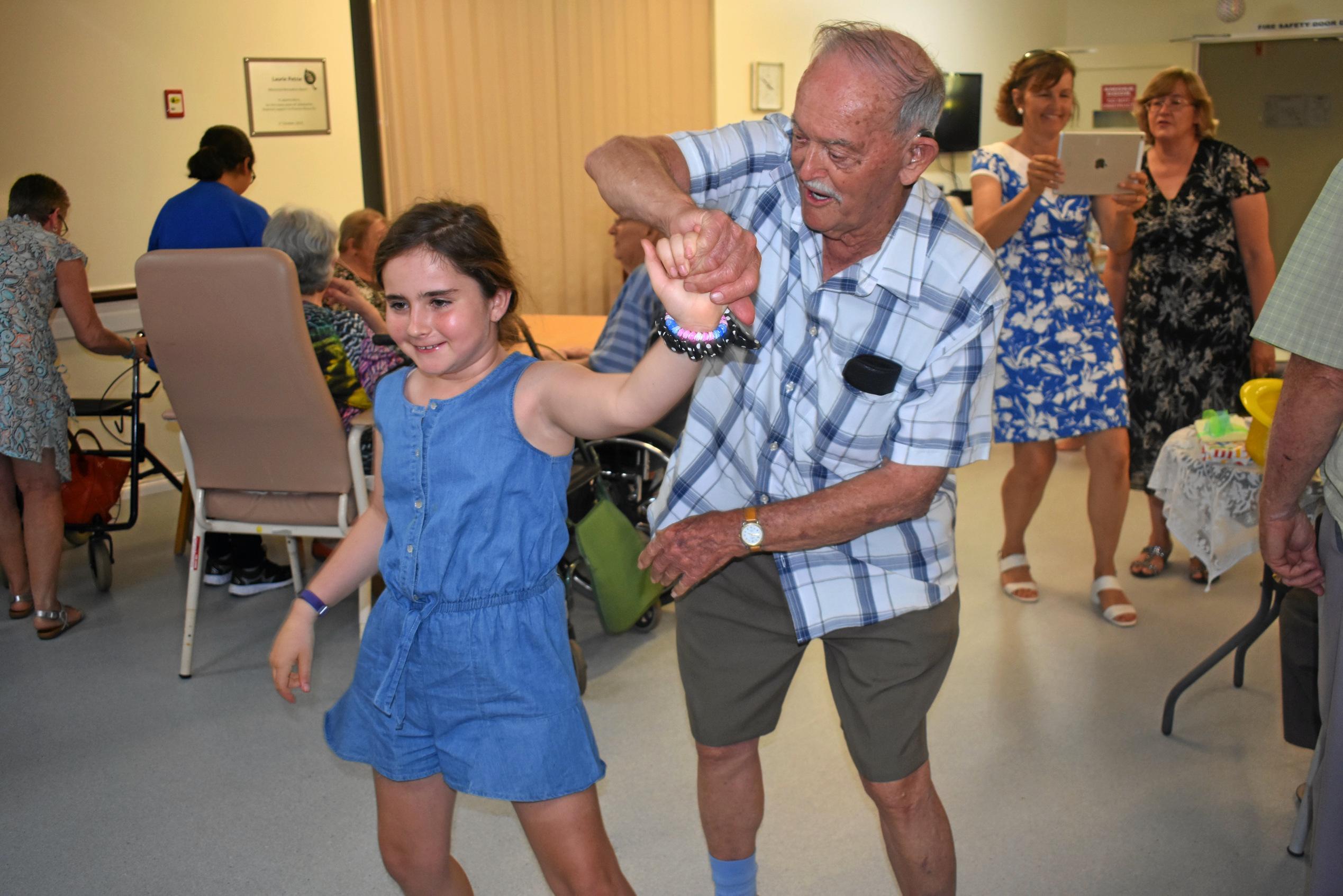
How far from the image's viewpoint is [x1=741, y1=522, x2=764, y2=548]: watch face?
4.99ft

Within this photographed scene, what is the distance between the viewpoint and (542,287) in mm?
6379

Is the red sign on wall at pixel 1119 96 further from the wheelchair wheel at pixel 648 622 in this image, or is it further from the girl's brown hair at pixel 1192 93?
the wheelchair wheel at pixel 648 622

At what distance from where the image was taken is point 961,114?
26.1 feet

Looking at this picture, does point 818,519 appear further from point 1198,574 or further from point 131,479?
point 131,479

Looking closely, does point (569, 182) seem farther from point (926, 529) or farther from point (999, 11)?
point (926, 529)

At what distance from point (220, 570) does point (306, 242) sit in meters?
1.29

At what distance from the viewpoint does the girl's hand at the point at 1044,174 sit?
3.06 m

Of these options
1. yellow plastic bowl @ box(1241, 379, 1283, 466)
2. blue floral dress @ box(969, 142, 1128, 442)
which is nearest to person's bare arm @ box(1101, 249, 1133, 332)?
blue floral dress @ box(969, 142, 1128, 442)

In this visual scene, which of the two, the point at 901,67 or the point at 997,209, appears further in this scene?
the point at 997,209

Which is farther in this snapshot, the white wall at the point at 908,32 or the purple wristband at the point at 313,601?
the white wall at the point at 908,32

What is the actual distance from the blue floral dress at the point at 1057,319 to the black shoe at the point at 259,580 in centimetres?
252

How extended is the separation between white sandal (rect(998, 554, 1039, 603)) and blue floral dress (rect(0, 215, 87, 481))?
10.2 ft

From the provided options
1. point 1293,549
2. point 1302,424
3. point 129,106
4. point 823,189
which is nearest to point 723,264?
point 823,189

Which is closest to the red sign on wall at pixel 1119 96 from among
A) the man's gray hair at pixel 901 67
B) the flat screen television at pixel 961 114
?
the flat screen television at pixel 961 114
